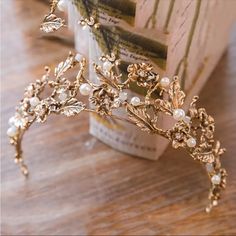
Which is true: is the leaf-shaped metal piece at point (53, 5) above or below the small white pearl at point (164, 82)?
above

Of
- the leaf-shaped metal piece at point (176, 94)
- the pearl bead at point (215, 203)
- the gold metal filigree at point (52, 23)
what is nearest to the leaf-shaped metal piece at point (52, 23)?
the gold metal filigree at point (52, 23)

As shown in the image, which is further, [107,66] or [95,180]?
[95,180]

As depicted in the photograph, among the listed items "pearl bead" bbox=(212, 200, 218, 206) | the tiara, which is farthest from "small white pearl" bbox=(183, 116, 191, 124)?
"pearl bead" bbox=(212, 200, 218, 206)

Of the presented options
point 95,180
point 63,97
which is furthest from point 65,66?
point 95,180

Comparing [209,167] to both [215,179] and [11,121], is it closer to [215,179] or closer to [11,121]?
[215,179]

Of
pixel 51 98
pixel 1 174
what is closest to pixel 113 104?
pixel 51 98

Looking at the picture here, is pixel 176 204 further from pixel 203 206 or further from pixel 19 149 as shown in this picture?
pixel 19 149

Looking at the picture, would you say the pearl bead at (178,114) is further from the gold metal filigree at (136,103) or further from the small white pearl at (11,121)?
the small white pearl at (11,121)

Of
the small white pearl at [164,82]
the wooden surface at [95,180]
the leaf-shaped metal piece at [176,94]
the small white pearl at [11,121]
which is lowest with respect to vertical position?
the wooden surface at [95,180]
